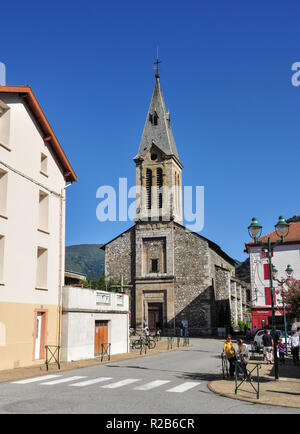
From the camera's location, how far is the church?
45.2 m

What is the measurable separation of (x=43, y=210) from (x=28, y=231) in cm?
221

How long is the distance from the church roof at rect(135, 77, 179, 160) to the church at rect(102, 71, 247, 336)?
0.39 feet

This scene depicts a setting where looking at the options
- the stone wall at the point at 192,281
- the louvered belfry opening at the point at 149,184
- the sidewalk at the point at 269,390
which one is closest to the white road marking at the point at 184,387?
the sidewalk at the point at 269,390

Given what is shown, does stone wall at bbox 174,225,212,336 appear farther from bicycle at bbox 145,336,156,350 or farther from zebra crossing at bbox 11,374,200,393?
zebra crossing at bbox 11,374,200,393

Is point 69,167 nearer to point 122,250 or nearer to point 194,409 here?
point 194,409

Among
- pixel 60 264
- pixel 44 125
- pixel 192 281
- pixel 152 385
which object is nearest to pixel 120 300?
pixel 60 264

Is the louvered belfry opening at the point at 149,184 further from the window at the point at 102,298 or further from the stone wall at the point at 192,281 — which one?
the window at the point at 102,298

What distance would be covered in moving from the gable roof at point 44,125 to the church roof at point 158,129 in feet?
89.2

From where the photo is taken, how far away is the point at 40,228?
20.5 meters

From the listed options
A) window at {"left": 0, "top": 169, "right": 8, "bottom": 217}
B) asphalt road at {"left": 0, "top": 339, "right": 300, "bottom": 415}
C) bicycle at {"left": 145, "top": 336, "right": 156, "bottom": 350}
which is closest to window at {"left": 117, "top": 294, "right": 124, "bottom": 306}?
bicycle at {"left": 145, "top": 336, "right": 156, "bottom": 350}

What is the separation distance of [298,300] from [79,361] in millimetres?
10278

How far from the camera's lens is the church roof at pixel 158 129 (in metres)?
50.5
